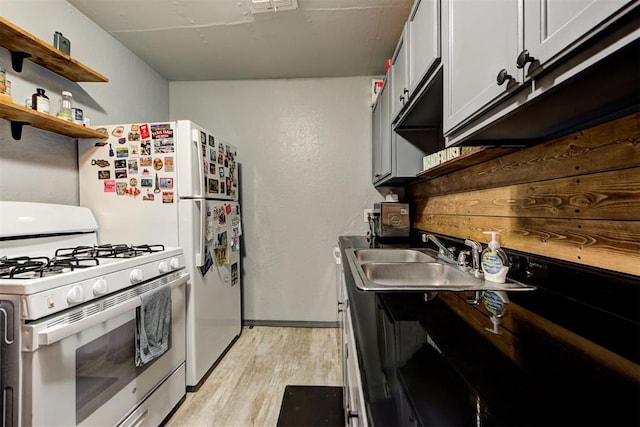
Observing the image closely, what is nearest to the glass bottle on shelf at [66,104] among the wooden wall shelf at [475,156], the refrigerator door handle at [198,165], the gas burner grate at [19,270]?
the refrigerator door handle at [198,165]

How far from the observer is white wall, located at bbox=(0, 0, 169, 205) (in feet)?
5.38

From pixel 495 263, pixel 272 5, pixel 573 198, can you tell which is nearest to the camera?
pixel 573 198

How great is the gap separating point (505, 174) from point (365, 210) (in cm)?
172

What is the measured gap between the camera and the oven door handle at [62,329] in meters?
1.00

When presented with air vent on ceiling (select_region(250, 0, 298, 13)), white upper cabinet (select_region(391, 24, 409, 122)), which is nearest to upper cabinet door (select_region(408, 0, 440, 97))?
white upper cabinet (select_region(391, 24, 409, 122))

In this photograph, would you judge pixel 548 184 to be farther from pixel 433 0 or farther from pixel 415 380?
pixel 415 380

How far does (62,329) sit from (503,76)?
1.56m

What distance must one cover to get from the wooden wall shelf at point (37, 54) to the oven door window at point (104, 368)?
149 centimetres

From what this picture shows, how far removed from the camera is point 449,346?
68cm

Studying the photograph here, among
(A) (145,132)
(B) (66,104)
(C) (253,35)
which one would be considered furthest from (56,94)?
(C) (253,35)

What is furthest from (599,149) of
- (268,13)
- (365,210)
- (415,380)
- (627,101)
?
(365,210)

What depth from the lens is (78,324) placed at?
1119 millimetres

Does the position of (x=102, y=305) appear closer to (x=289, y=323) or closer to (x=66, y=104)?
(x=66, y=104)

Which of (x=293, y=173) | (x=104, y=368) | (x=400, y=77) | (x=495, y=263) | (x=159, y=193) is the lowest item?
(x=104, y=368)
